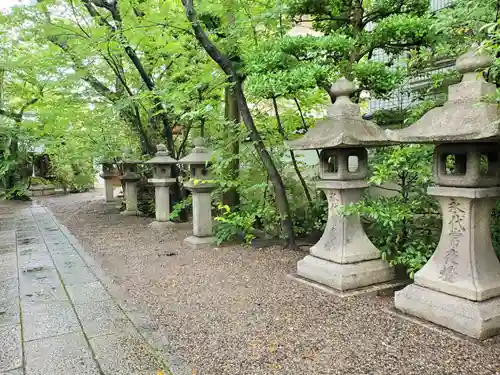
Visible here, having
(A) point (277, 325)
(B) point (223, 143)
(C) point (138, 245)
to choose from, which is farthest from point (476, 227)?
(C) point (138, 245)

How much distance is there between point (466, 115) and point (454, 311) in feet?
5.28

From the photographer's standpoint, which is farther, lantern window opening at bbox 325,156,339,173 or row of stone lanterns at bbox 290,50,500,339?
lantern window opening at bbox 325,156,339,173

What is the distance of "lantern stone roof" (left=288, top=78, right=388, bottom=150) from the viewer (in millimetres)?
4270

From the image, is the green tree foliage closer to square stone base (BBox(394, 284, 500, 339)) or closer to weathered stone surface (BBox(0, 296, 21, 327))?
square stone base (BBox(394, 284, 500, 339))

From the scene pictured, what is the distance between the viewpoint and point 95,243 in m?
7.67

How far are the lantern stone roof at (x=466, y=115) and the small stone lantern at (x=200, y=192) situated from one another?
4.13 metres

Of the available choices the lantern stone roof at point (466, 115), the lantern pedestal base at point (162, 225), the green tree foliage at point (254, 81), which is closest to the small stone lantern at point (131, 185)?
the green tree foliage at point (254, 81)

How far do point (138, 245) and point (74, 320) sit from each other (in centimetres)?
359

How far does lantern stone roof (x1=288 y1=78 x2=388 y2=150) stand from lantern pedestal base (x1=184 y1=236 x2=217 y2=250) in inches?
118

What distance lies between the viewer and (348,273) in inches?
176

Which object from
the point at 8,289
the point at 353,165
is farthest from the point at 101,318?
the point at 353,165

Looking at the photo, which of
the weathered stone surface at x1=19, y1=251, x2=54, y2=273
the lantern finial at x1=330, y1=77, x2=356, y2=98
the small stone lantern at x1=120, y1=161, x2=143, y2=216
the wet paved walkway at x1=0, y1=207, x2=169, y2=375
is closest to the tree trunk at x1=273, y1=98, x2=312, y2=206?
the lantern finial at x1=330, y1=77, x2=356, y2=98

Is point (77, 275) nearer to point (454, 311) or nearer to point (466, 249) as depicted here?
point (454, 311)

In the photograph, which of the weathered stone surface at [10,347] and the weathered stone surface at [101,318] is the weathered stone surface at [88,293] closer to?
the weathered stone surface at [101,318]
